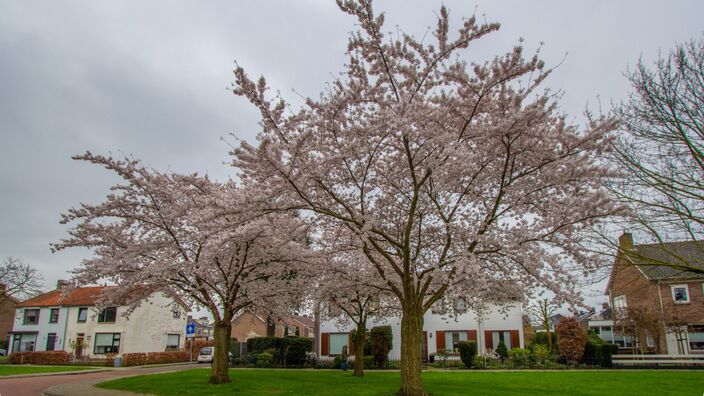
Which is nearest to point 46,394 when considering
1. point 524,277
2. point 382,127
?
point 382,127

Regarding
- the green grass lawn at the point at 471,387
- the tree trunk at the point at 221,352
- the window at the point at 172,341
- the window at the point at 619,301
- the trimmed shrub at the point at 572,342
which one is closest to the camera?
the green grass lawn at the point at 471,387

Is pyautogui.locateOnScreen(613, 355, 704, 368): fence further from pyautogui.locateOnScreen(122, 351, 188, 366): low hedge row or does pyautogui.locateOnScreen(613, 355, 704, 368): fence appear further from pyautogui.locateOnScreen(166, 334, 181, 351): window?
pyautogui.locateOnScreen(166, 334, 181, 351): window

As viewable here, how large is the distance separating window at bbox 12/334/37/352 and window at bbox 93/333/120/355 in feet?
23.9

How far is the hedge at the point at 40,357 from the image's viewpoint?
3219 cm

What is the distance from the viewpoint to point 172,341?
135 feet

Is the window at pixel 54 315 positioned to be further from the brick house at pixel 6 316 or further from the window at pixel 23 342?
the brick house at pixel 6 316

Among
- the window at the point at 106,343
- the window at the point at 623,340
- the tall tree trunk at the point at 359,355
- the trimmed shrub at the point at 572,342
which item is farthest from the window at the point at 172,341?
the window at the point at 623,340

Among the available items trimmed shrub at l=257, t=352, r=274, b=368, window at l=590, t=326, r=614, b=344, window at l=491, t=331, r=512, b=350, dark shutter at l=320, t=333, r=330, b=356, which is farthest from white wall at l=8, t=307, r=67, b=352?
window at l=590, t=326, r=614, b=344

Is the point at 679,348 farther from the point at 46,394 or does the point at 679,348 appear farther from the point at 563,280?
the point at 46,394

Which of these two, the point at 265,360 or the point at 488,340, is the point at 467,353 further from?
the point at 265,360

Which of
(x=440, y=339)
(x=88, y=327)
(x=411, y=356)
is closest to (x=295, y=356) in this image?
(x=440, y=339)

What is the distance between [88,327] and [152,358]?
8.07 m

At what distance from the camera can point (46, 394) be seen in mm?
13680

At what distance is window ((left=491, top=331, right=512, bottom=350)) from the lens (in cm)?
2914
